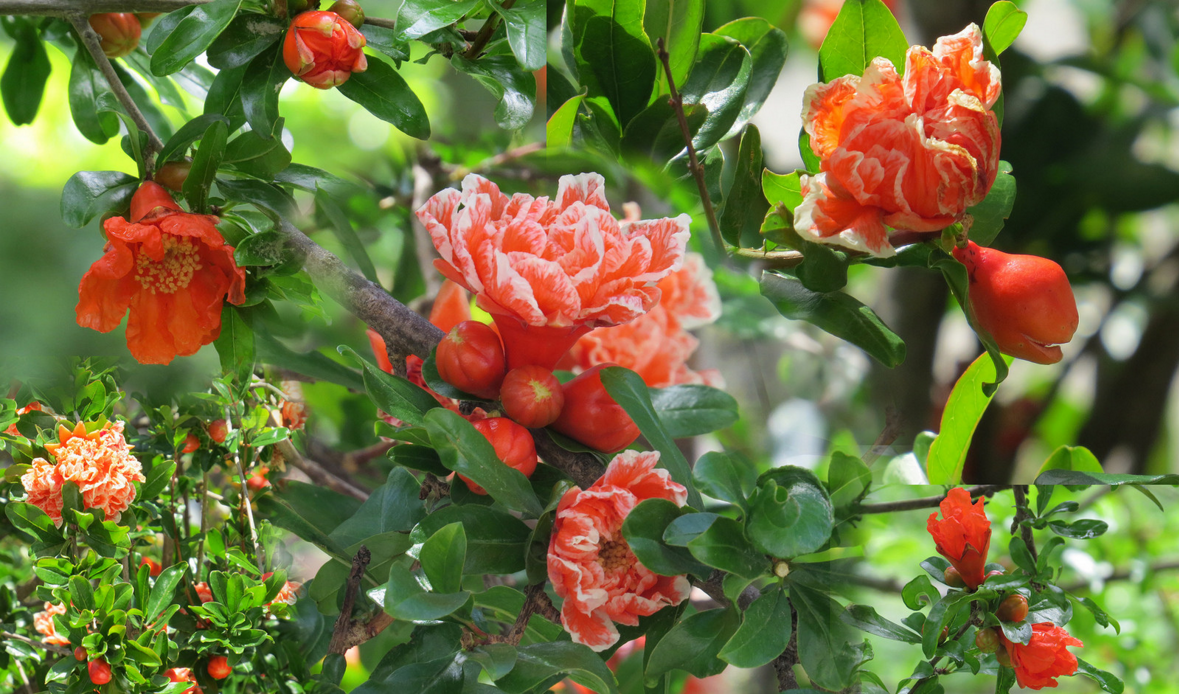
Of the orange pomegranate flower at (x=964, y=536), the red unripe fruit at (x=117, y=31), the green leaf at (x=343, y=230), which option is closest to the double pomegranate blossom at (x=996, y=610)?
the orange pomegranate flower at (x=964, y=536)

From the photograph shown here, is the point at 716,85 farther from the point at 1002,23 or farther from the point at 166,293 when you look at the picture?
the point at 166,293

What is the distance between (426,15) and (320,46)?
0.11 ft

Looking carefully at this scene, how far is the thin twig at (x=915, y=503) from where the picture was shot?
11.1 inches

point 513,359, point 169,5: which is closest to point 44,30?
point 169,5

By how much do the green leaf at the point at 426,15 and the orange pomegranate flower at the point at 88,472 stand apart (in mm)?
152

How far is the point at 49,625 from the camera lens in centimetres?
27

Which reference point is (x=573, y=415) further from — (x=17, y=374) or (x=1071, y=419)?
(x=1071, y=419)

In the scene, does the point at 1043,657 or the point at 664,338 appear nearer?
the point at 1043,657

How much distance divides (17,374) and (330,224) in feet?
0.36

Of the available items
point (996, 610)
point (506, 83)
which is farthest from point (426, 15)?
point (996, 610)

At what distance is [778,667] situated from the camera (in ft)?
0.87

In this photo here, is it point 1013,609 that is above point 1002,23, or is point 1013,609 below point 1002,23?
below

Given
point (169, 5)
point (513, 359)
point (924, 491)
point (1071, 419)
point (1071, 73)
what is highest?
point (169, 5)

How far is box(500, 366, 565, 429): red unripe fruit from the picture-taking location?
26cm
